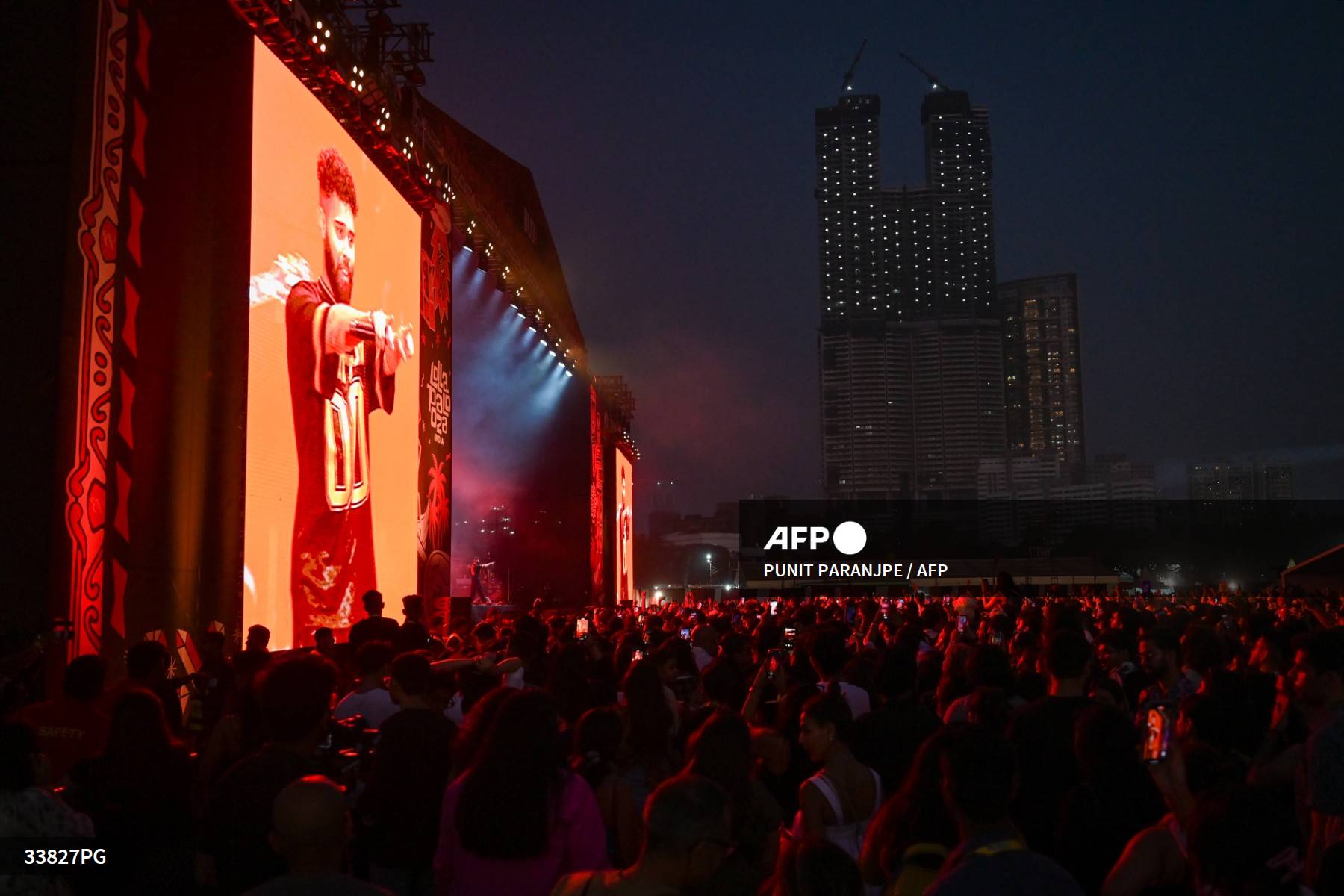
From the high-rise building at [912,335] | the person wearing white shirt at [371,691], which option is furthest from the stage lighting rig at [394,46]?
the high-rise building at [912,335]

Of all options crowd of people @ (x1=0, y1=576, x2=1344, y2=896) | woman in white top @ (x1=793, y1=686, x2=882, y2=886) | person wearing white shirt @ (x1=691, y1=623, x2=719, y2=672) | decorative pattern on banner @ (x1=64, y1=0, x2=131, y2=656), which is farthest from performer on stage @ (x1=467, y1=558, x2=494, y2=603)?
Answer: woman in white top @ (x1=793, y1=686, x2=882, y2=886)

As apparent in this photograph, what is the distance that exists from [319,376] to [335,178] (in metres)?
2.44

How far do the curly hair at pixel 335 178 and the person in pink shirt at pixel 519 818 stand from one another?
9806 mm

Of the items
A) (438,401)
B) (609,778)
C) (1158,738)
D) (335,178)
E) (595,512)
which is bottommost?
(609,778)

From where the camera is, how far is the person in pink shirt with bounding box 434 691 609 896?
3414mm

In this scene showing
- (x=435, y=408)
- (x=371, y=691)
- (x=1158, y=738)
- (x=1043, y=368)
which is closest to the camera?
(x=1158, y=738)

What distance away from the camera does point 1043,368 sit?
181125 millimetres

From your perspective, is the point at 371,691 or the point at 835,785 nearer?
the point at 835,785

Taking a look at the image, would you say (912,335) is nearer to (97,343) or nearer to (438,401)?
(438,401)

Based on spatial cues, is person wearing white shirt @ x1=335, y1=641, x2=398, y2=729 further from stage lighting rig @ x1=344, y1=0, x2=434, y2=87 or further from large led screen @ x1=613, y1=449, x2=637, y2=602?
large led screen @ x1=613, y1=449, x2=637, y2=602

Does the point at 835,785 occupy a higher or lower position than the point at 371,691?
lower

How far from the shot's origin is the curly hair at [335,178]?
12.1m

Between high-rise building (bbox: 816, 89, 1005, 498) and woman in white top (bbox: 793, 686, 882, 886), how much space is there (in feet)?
506

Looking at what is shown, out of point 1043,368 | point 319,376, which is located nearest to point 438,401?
point 319,376
